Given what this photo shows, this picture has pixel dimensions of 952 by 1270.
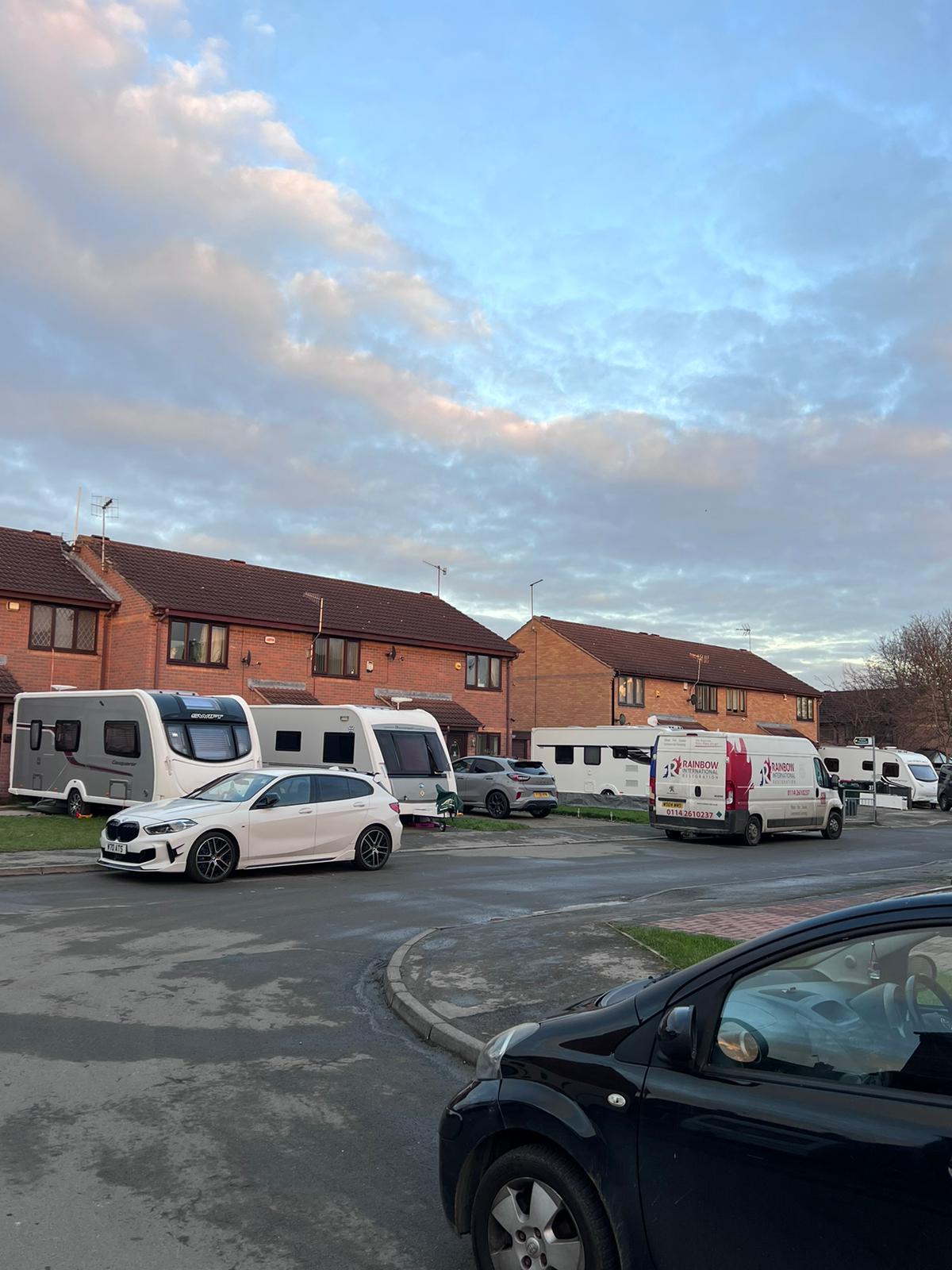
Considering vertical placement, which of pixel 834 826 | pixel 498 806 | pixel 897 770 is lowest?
pixel 834 826

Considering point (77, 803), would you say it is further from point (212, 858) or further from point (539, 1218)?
point (539, 1218)

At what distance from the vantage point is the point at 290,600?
34188mm

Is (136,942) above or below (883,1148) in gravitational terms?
below

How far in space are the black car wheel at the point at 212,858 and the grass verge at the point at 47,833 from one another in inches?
164

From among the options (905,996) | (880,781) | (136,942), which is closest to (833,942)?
(905,996)

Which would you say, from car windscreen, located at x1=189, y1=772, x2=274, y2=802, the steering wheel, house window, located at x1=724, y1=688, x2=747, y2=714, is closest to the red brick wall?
Answer: house window, located at x1=724, y1=688, x2=747, y2=714

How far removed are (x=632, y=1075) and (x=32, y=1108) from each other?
140 inches

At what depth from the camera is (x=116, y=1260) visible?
3672mm

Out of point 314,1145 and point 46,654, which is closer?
point 314,1145

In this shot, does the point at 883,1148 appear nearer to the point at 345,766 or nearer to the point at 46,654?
the point at 345,766

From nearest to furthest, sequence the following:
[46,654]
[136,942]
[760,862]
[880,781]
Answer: [136,942]
[760,862]
[46,654]
[880,781]

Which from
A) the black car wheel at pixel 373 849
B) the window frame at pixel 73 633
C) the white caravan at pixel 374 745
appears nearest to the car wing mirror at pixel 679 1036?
the black car wheel at pixel 373 849

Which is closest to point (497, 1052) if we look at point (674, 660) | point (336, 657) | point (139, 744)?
point (139, 744)

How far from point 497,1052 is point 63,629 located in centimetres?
2809
